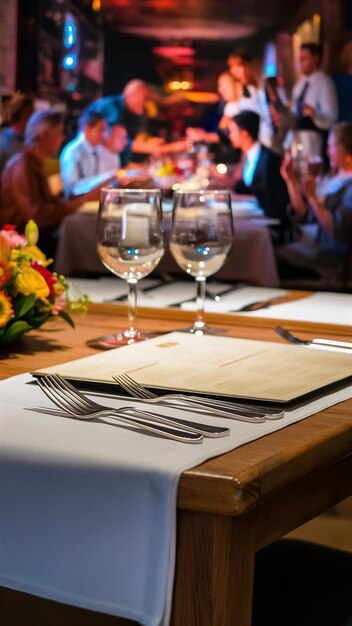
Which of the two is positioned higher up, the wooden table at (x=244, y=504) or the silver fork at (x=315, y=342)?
the silver fork at (x=315, y=342)

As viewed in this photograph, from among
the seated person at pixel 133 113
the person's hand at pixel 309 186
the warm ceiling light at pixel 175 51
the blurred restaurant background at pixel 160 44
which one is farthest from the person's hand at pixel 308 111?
the seated person at pixel 133 113

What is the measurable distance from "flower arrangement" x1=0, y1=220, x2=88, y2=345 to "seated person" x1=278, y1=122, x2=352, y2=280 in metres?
2.89

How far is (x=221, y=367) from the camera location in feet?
3.65

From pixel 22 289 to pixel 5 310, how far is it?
0.16 ft

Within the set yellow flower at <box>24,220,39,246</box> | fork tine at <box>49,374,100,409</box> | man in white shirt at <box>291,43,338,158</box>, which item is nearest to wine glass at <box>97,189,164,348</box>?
yellow flower at <box>24,220,39,246</box>

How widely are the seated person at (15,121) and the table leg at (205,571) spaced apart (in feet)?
12.5

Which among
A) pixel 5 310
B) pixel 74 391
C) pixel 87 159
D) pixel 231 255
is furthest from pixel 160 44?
pixel 74 391

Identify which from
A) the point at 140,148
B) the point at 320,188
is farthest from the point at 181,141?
the point at 320,188

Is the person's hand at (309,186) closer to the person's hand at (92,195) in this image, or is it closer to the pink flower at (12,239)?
the person's hand at (92,195)

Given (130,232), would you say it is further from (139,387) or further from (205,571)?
(205,571)

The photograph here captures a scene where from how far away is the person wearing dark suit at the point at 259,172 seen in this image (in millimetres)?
4137

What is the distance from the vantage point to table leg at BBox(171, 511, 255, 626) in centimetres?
77

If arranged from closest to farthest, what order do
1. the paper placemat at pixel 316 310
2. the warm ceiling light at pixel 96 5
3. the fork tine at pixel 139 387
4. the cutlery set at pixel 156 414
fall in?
the cutlery set at pixel 156 414 → the fork tine at pixel 139 387 → the paper placemat at pixel 316 310 → the warm ceiling light at pixel 96 5

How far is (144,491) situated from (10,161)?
12.6 ft
